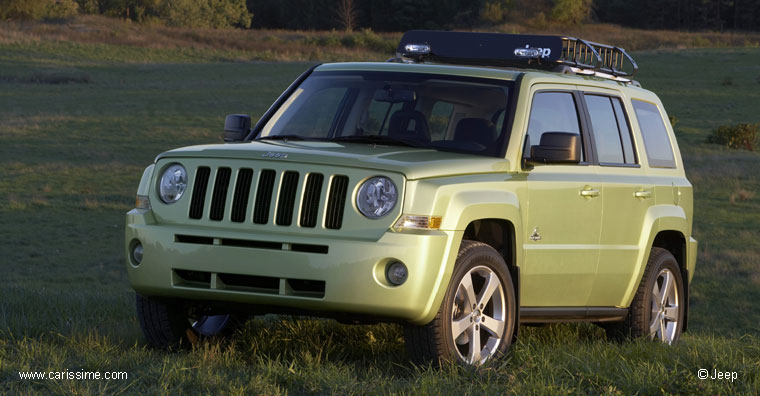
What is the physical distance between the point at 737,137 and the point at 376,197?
29427 mm

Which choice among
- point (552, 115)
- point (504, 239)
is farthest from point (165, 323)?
point (552, 115)

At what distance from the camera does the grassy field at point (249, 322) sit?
19.5ft

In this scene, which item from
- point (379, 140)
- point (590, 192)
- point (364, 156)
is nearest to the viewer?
point (364, 156)

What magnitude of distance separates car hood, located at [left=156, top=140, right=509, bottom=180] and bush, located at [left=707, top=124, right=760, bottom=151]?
28.3m

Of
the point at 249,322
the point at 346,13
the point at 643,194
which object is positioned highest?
the point at 643,194

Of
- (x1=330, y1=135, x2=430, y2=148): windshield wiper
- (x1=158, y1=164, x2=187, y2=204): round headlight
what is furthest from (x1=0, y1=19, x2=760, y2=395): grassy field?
(x1=330, y1=135, x2=430, y2=148): windshield wiper

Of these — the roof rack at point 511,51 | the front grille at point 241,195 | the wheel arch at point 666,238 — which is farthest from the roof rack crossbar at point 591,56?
the front grille at point 241,195

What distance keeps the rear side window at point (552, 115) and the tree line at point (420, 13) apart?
285 feet

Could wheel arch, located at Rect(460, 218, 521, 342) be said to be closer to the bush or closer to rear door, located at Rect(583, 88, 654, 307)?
rear door, located at Rect(583, 88, 654, 307)

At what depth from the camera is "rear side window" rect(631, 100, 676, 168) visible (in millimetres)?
8805

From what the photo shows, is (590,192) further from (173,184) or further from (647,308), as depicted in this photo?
(173,184)

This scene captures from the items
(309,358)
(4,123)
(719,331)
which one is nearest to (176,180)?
(309,358)

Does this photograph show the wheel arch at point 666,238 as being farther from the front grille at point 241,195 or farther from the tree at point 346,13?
the tree at point 346,13

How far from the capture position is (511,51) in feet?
27.9
